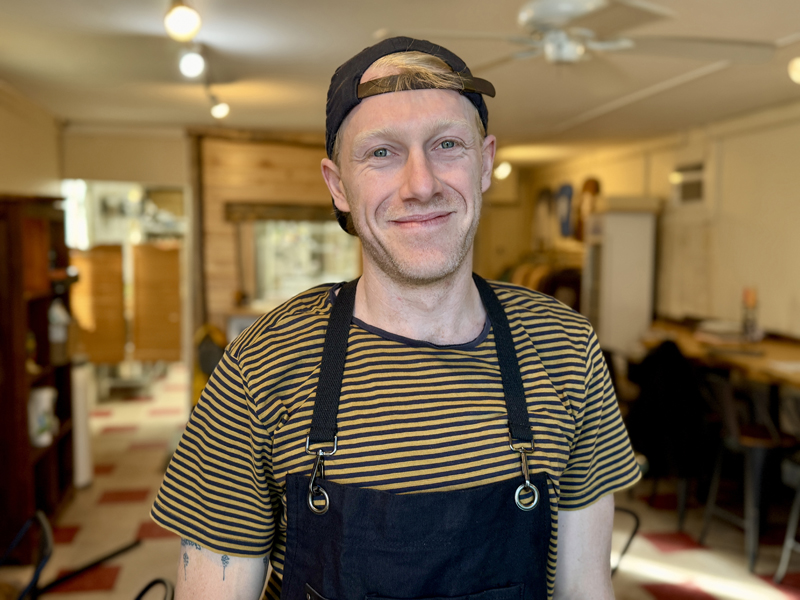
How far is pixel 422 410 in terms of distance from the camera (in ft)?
3.51

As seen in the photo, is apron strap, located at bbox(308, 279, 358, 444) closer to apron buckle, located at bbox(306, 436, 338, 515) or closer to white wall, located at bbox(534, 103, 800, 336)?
apron buckle, located at bbox(306, 436, 338, 515)

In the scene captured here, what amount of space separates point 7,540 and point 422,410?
3.66 meters

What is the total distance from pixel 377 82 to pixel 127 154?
255 inches

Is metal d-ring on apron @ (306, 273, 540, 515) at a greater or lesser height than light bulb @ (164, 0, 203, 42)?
lesser

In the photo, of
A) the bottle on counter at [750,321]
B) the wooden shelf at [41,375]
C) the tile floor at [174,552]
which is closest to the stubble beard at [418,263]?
the tile floor at [174,552]

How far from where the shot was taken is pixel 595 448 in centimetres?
117

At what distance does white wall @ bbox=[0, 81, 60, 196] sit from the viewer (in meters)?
4.95

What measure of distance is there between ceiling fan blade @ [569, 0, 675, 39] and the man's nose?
206 cm

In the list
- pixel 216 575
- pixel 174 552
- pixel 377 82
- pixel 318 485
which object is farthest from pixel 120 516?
pixel 377 82

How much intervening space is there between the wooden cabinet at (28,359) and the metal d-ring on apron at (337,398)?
3.05 meters

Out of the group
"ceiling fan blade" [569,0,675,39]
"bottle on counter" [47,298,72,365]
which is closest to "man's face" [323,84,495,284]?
"ceiling fan blade" [569,0,675,39]

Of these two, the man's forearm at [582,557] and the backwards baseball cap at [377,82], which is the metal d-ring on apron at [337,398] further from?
the backwards baseball cap at [377,82]

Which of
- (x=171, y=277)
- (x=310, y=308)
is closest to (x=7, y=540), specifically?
(x=310, y=308)

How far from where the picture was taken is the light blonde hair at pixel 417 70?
1.08m
